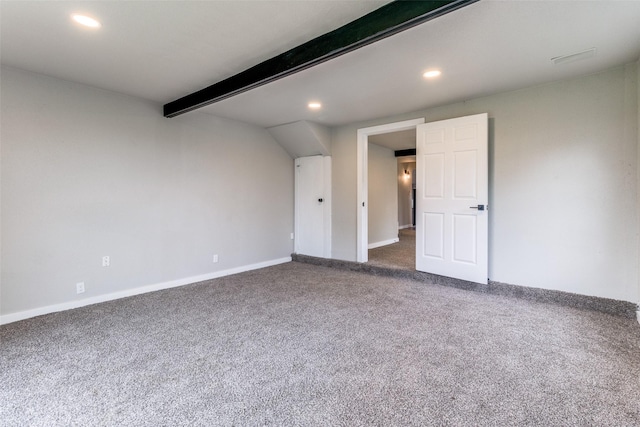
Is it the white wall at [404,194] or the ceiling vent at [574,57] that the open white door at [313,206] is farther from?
the white wall at [404,194]

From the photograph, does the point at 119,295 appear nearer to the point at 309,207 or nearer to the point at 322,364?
the point at 322,364

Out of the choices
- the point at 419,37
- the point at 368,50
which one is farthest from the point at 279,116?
the point at 419,37

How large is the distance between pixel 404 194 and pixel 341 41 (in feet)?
25.9

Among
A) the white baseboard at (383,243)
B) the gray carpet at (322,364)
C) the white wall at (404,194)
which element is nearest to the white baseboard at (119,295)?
the gray carpet at (322,364)

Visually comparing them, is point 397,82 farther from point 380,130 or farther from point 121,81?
point 121,81

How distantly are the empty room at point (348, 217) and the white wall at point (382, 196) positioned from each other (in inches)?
70.4

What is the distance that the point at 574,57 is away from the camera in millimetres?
2676

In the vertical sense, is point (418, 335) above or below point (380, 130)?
below

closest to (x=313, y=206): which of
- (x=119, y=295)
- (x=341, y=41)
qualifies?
(x=119, y=295)

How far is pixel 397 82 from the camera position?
318 cm

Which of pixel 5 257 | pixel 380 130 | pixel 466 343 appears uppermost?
pixel 380 130

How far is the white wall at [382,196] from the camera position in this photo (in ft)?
22.0

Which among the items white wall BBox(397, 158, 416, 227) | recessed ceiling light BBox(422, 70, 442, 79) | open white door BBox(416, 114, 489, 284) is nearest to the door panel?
open white door BBox(416, 114, 489, 284)

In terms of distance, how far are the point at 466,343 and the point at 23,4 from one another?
3870 mm
